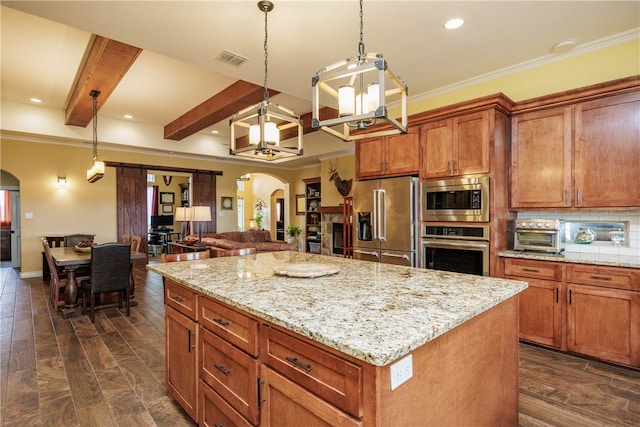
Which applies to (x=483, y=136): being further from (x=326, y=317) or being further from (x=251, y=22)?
(x=326, y=317)

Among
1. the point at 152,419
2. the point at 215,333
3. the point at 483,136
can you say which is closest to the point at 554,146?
the point at 483,136

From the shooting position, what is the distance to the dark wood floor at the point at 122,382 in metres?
2.07

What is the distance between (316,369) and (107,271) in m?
3.81

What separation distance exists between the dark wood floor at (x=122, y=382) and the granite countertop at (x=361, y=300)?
3.06 ft

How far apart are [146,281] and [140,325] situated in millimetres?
2591

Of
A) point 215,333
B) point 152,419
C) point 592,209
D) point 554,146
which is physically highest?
point 554,146

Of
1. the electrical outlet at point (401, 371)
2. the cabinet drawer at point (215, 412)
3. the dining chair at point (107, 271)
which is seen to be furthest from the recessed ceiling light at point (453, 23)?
the dining chair at point (107, 271)

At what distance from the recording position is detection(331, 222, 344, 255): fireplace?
317 inches

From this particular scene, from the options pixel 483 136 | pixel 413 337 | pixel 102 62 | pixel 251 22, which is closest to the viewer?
pixel 413 337

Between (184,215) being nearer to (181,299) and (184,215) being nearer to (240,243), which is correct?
(240,243)

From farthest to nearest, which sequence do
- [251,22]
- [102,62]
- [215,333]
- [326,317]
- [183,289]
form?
[102,62]
[251,22]
[183,289]
[215,333]
[326,317]

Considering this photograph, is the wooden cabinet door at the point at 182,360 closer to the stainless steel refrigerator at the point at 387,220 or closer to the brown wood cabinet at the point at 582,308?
Result: the stainless steel refrigerator at the point at 387,220

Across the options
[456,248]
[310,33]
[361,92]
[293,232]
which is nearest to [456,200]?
[456,248]

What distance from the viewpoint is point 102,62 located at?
3604 mm
